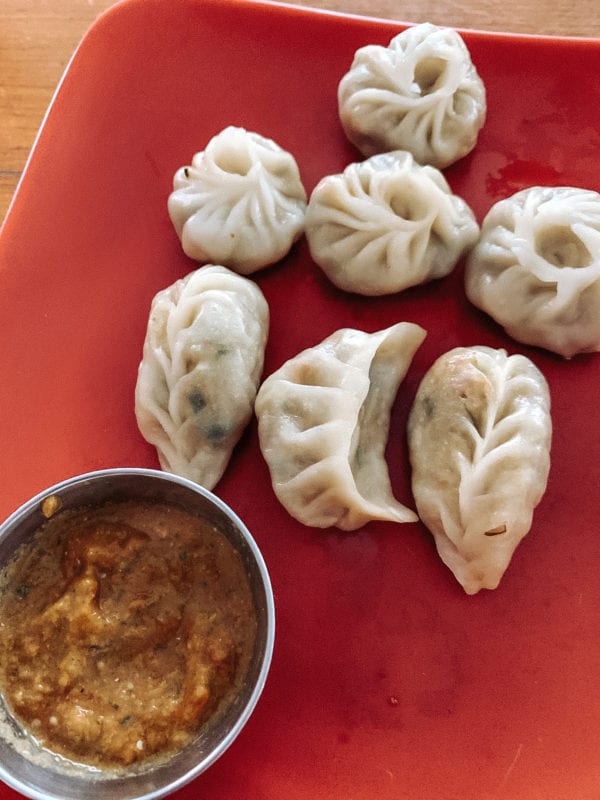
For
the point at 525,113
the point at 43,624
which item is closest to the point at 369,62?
the point at 525,113

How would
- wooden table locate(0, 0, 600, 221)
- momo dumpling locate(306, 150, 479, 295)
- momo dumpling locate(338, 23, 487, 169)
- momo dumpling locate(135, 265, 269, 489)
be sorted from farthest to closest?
1. wooden table locate(0, 0, 600, 221)
2. momo dumpling locate(338, 23, 487, 169)
3. momo dumpling locate(306, 150, 479, 295)
4. momo dumpling locate(135, 265, 269, 489)

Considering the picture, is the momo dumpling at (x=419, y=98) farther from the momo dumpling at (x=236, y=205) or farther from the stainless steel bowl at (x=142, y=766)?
the stainless steel bowl at (x=142, y=766)

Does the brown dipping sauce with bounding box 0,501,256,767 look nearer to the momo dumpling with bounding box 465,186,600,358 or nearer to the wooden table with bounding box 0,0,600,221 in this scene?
the momo dumpling with bounding box 465,186,600,358

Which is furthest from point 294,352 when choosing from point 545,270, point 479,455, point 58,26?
point 58,26

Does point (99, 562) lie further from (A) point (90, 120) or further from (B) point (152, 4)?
(B) point (152, 4)

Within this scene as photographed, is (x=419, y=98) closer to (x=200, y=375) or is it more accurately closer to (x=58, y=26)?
(x=200, y=375)

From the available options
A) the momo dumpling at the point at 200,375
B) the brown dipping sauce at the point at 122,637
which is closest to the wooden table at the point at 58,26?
the momo dumpling at the point at 200,375

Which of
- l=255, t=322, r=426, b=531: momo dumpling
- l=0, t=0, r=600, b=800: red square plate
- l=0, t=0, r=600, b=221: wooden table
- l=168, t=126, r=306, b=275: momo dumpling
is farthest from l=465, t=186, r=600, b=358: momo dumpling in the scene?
l=0, t=0, r=600, b=221: wooden table
